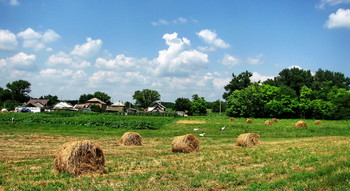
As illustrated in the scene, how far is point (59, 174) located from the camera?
11.8 m

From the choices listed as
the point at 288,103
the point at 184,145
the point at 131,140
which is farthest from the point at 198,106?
the point at 184,145

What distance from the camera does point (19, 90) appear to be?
167750mm

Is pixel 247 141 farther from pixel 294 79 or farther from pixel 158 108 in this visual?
pixel 158 108

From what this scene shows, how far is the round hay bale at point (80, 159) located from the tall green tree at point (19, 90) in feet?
554

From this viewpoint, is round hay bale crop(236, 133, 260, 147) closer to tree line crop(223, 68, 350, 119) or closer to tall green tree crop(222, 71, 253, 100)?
tree line crop(223, 68, 350, 119)

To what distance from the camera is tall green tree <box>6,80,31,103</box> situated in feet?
535

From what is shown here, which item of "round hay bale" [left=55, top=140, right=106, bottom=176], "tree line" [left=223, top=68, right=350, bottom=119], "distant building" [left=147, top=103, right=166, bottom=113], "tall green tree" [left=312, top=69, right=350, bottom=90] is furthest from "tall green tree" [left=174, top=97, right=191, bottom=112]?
"round hay bale" [left=55, top=140, right=106, bottom=176]

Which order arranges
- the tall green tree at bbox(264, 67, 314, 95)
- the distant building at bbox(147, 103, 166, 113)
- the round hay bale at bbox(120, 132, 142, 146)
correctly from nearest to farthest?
the round hay bale at bbox(120, 132, 142, 146) → the tall green tree at bbox(264, 67, 314, 95) → the distant building at bbox(147, 103, 166, 113)

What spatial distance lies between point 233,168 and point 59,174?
700 centimetres

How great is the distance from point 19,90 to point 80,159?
175 metres

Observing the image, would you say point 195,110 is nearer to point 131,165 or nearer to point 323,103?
point 323,103

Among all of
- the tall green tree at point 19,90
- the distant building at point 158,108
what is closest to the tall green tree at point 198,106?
the distant building at point 158,108

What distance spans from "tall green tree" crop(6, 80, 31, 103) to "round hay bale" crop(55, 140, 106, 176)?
169 metres

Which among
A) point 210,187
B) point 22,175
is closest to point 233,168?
point 210,187
